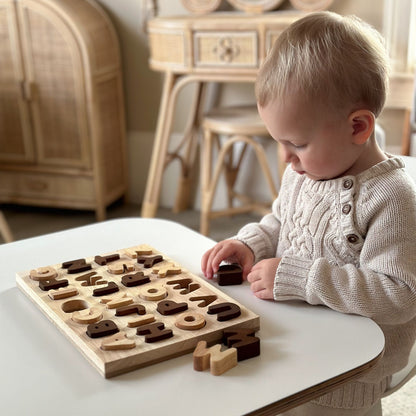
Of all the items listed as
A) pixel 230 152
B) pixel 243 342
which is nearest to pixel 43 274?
pixel 243 342

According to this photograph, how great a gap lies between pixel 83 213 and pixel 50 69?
0.80 meters

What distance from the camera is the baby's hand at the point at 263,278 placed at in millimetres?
997

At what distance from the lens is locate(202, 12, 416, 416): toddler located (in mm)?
943

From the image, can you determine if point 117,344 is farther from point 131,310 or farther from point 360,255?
point 360,255

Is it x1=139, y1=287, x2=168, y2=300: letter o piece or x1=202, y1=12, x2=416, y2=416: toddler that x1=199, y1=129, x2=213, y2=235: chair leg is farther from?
x1=139, y1=287, x2=168, y2=300: letter o piece

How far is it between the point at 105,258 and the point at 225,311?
285 millimetres

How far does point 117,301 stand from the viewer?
3.04 feet

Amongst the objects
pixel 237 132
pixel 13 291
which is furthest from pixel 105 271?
pixel 237 132

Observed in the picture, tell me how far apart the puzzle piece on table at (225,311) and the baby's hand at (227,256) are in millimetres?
166

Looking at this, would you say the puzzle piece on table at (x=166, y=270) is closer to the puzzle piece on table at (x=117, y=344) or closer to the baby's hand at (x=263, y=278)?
the baby's hand at (x=263, y=278)

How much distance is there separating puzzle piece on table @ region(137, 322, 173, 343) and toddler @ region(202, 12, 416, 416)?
21cm

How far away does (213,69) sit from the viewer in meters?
2.73

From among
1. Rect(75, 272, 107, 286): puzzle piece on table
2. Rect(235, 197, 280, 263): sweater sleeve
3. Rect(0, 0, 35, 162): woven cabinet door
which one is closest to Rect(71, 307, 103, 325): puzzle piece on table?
Rect(75, 272, 107, 286): puzzle piece on table

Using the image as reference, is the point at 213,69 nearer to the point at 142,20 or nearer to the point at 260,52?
the point at 260,52
